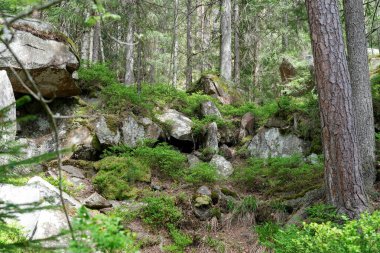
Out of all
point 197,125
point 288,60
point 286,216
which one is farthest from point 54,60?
point 288,60

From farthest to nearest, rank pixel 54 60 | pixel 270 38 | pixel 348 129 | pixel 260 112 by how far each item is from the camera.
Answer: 1. pixel 270 38
2. pixel 260 112
3. pixel 54 60
4. pixel 348 129

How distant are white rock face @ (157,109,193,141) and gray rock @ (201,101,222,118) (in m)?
0.86

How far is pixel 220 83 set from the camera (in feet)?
47.4

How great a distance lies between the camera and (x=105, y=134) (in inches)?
368

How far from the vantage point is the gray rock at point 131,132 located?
9688 millimetres

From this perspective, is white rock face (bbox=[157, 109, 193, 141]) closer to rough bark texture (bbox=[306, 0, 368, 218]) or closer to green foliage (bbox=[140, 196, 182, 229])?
green foliage (bbox=[140, 196, 182, 229])

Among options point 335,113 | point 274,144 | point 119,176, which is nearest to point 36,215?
point 119,176

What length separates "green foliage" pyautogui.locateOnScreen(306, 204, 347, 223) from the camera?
5.17 meters

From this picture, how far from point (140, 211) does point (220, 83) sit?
29.0 feet

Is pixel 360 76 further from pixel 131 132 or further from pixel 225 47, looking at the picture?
pixel 225 47

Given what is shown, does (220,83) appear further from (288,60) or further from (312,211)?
(312,211)

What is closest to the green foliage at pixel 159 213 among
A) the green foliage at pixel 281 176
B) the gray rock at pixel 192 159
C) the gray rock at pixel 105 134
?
the green foliage at pixel 281 176

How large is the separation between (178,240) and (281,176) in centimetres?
331

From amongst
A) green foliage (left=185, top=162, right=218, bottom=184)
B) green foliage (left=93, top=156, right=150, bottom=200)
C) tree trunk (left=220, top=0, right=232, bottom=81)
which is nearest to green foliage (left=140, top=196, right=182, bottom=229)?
green foliage (left=93, top=156, right=150, bottom=200)
